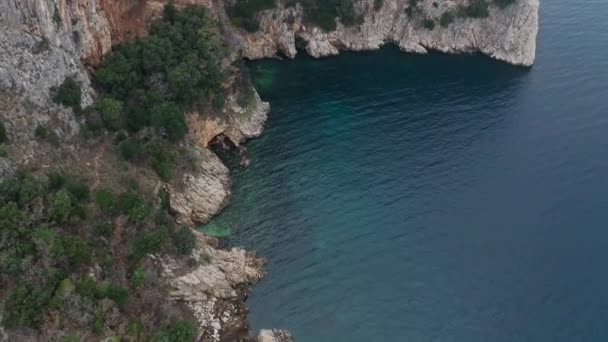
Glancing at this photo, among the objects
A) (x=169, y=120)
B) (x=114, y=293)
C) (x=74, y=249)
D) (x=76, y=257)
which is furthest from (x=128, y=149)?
(x=114, y=293)

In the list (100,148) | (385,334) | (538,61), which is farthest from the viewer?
(538,61)

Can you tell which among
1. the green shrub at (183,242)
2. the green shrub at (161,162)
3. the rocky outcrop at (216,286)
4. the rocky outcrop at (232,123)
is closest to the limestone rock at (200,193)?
the green shrub at (161,162)

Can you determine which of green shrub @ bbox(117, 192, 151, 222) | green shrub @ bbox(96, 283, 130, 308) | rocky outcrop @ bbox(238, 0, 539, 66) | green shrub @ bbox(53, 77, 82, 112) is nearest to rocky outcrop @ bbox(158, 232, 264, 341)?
green shrub @ bbox(117, 192, 151, 222)

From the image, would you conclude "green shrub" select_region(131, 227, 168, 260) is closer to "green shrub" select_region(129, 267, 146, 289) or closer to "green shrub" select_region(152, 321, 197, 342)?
"green shrub" select_region(129, 267, 146, 289)

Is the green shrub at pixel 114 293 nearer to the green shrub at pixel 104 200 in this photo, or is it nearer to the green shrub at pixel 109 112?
the green shrub at pixel 104 200

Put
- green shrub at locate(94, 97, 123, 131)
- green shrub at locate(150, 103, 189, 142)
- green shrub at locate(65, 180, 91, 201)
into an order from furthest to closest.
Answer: green shrub at locate(150, 103, 189, 142) < green shrub at locate(94, 97, 123, 131) < green shrub at locate(65, 180, 91, 201)

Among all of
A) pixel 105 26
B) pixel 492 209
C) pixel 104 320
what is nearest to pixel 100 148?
pixel 105 26

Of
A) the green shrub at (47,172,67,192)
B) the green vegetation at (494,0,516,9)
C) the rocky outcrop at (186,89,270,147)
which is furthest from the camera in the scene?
the green vegetation at (494,0,516,9)

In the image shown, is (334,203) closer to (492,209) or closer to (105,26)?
(492,209)
